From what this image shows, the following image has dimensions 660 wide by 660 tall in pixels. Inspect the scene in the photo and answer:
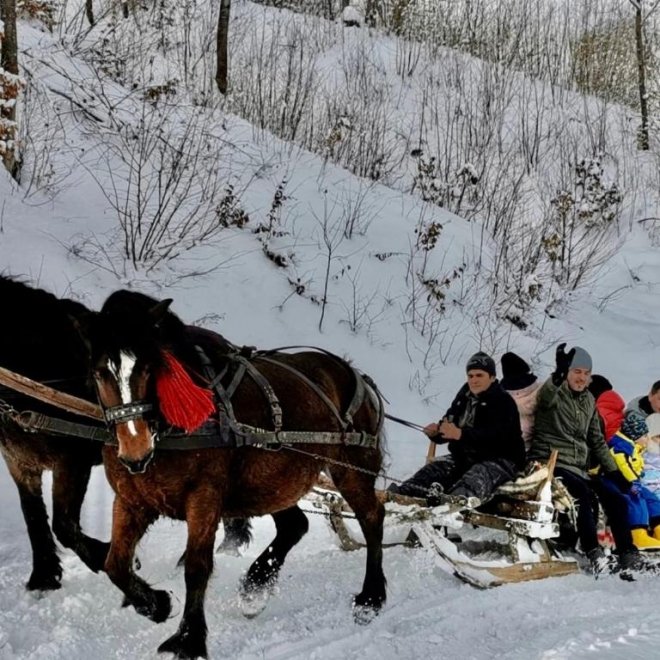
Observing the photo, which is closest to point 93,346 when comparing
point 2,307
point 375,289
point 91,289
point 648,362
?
point 2,307

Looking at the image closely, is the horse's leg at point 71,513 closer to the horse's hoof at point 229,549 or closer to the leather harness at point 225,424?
the leather harness at point 225,424

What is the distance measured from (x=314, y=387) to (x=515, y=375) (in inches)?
93.6

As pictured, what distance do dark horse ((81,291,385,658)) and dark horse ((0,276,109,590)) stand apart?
0.51 m

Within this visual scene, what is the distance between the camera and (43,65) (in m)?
9.30

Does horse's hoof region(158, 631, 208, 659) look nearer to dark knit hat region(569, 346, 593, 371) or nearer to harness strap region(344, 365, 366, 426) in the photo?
harness strap region(344, 365, 366, 426)

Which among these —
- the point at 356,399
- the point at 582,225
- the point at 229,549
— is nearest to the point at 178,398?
the point at 356,399

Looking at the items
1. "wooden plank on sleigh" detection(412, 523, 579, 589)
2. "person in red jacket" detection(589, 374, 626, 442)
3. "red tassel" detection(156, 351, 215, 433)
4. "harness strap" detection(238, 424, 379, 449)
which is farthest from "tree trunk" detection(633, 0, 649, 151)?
"red tassel" detection(156, 351, 215, 433)

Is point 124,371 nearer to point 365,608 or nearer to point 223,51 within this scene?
point 365,608

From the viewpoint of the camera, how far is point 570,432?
18.5ft

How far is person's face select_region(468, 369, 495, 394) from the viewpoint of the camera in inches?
210

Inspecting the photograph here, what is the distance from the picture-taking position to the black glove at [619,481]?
221 inches

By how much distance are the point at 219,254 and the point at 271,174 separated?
2.06 m

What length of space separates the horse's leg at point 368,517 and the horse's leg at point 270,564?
0.33 m

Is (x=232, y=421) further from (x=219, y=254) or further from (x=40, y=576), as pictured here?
(x=219, y=254)
